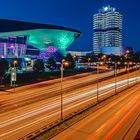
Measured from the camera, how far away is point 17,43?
560 ft

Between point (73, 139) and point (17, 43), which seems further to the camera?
point (17, 43)

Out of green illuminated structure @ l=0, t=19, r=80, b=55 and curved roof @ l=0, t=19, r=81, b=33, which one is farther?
curved roof @ l=0, t=19, r=81, b=33

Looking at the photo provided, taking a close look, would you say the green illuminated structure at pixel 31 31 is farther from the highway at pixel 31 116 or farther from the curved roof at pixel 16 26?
the highway at pixel 31 116

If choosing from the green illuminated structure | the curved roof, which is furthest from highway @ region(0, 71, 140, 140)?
the curved roof

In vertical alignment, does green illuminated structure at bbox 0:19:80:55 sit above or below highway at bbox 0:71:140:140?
above

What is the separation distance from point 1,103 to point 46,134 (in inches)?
1127

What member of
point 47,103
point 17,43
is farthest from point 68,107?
point 17,43

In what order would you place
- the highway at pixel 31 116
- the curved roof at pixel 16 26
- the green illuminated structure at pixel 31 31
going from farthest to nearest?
1. the curved roof at pixel 16 26
2. the green illuminated structure at pixel 31 31
3. the highway at pixel 31 116

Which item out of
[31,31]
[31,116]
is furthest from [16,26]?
[31,116]

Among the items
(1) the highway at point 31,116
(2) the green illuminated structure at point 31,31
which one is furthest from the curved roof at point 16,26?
(1) the highway at point 31,116

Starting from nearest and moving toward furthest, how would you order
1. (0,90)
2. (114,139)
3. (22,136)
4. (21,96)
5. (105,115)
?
(114,139), (22,136), (105,115), (21,96), (0,90)

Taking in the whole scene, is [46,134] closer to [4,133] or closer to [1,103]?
[4,133]

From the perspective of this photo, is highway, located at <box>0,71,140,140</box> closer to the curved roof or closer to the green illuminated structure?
the green illuminated structure

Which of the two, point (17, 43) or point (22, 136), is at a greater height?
point (17, 43)
